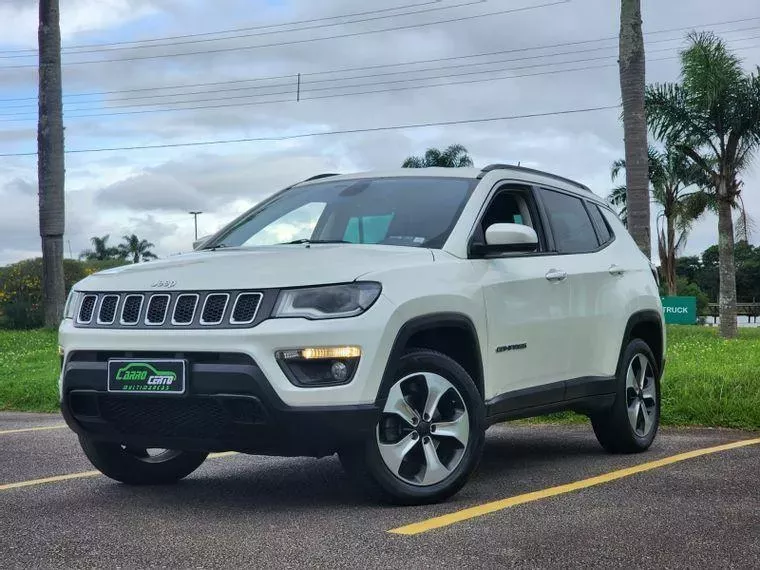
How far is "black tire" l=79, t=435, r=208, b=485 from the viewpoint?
6383 millimetres

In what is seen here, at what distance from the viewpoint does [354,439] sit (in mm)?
5383

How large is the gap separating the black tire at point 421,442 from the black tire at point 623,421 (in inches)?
77.1

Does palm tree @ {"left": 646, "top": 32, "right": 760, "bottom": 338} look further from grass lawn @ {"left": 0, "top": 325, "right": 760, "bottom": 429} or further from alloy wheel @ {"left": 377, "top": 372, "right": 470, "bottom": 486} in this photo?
alloy wheel @ {"left": 377, "top": 372, "right": 470, "bottom": 486}

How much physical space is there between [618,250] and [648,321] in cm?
59

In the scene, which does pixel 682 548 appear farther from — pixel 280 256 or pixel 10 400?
pixel 10 400

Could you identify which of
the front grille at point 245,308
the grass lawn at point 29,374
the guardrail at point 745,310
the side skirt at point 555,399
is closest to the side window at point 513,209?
the side skirt at point 555,399

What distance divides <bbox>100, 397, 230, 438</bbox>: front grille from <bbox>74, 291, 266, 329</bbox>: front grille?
37cm

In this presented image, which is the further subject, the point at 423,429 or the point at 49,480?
the point at 49,480

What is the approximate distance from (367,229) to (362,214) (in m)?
0.18

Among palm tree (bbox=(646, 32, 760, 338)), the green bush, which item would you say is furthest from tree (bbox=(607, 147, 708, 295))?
the green bush

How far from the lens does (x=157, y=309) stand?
5.56 m

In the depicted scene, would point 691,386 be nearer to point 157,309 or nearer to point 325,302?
point 325,302

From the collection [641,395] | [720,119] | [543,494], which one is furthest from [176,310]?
[720,119]

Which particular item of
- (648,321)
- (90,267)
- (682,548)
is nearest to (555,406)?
(648,321)
